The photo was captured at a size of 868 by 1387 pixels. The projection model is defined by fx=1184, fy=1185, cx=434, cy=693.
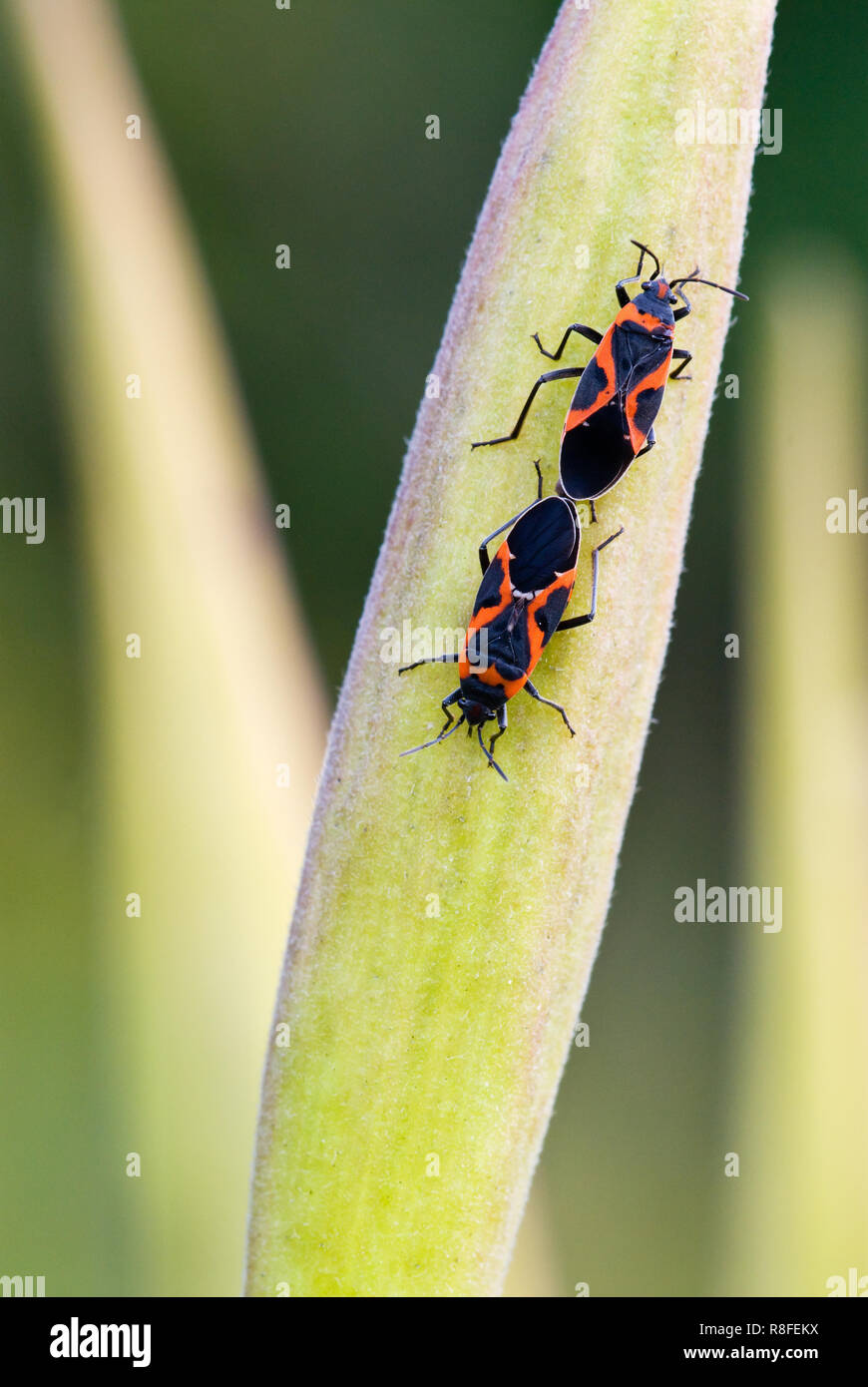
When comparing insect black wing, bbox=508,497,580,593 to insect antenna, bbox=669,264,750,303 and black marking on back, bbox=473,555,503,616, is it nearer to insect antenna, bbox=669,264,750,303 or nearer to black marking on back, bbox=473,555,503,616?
black marking on back, bbox=473,555,503,616

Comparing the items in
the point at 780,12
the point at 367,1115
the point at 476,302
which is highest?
the point at 780,12

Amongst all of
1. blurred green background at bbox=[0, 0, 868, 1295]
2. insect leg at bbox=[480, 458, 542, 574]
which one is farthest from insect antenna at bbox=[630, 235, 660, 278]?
blurred green background at bbox=[0, 0, 868, 1295]

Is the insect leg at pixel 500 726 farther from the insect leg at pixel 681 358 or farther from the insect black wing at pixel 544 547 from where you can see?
the insect leg at pixel 681 358

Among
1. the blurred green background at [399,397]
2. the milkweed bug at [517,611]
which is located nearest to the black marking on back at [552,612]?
the milkweed bug at [517,611]

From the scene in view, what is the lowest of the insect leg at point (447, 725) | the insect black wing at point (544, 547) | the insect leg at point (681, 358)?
the insect leg at point (447, 725)

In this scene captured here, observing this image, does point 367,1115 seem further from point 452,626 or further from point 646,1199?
point 646,1199
